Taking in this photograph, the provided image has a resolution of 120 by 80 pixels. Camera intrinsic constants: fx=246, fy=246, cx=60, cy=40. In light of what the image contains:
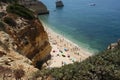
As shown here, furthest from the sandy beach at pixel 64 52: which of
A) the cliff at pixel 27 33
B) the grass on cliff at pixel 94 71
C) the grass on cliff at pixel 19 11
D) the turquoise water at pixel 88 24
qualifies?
the grass on cliff at pixel 94 71

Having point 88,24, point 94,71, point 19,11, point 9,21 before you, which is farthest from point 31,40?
point 88,24

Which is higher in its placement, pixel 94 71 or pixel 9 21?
pixel 94 71

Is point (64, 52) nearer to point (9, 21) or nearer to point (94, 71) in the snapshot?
point (9, 21)

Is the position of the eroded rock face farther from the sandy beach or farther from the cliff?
the sandy beach

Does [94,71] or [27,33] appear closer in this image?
[94,71]

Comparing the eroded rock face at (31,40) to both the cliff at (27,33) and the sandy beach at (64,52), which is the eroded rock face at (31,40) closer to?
the cliff at (27,33)

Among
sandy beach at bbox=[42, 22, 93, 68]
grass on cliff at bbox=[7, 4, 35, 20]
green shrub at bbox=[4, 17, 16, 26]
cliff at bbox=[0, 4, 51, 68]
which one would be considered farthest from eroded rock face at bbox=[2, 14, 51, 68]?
sandy beach at bbox=[42, 22, 93, 68]
